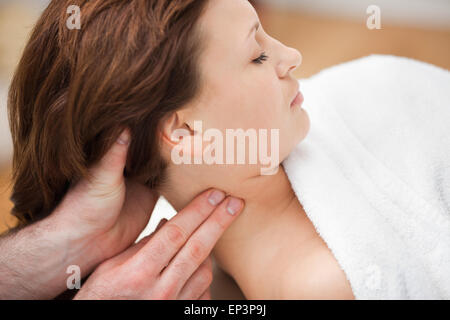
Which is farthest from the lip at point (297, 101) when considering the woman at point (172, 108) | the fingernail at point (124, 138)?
the fingernail at point (124, 138)

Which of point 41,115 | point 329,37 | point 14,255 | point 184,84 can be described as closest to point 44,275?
point 14,255

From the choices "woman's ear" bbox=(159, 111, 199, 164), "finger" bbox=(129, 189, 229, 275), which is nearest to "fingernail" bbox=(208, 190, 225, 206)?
"finger" bbox=(129, 189, 229, 275)

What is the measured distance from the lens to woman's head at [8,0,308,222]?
0.74 meters

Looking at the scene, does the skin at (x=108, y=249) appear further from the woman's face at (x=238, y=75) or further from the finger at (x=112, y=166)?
the woman's face at (x=238, y=75)

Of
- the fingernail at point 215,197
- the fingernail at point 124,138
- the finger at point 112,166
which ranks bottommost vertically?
the fingernail at point 215,197

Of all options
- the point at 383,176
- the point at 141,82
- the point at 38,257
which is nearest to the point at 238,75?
the point at 141,82

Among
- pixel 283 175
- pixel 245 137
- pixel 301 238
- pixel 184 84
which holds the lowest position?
pixel 301 238

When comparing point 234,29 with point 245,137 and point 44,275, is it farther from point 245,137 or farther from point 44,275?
point 44,275

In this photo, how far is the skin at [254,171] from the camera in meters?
0.79

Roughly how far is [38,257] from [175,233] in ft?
0.97

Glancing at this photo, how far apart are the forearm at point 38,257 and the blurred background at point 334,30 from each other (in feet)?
3.76

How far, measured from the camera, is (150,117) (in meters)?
0.79

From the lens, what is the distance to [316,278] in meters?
0.81

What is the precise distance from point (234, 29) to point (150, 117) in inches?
8.9
